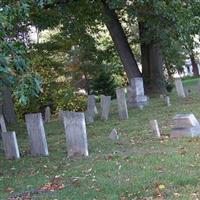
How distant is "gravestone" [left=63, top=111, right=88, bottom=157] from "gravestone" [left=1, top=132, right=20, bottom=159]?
1257 mm

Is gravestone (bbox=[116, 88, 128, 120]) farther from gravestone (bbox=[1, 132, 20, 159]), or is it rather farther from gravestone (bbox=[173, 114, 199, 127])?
gravestone (bbox=[1, 132, 20, 159])

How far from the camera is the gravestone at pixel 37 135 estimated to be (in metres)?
10.7

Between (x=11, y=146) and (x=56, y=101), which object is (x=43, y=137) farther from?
(x=56, y=101)

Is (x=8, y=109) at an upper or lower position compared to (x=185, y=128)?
upper

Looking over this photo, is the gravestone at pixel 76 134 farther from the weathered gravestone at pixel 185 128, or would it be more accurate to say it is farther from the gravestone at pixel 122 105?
the gravestone at pixel 122 105

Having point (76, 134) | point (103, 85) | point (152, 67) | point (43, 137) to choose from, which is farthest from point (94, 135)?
point (103, 85)

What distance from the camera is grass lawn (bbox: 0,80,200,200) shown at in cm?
701

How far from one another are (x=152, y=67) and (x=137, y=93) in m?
6.40

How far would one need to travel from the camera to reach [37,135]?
35.3ft

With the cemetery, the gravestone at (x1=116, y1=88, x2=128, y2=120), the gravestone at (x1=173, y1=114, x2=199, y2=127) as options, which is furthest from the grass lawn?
the gravestone at (x1=116, y1=88, x2=128, y2=120)

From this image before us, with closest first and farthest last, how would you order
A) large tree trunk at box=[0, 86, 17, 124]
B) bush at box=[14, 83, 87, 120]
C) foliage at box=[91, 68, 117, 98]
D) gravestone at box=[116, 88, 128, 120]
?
gravestone at box=[116, 88, 128, 120]
large tree trunk at box=[0, 86, 17, 124]
bush at box=[14, 83, 87, 120]
foliage at box=[91, 68, 117, 98]

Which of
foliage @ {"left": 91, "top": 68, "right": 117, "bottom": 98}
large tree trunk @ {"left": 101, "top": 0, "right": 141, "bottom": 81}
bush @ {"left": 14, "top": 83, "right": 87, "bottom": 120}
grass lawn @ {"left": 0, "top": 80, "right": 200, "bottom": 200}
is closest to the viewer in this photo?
grass lawn @ {"left": 0, "top": 80, "right": 200, "bottom": 200}

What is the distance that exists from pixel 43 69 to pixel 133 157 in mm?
16148

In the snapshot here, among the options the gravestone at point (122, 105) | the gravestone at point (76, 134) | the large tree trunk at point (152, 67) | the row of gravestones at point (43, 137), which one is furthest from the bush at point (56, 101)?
the gravestone at point (76, 134)
